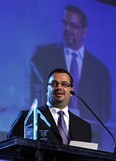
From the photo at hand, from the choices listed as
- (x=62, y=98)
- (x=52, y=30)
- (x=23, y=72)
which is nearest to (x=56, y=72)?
(x=62, y=98)

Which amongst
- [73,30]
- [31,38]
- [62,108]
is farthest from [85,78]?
[62,108]

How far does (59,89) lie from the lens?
2.68 m

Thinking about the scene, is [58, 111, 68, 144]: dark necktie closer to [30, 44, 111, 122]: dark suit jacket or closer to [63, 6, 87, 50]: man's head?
[30, 44, 111, 122]: dark suit jacket

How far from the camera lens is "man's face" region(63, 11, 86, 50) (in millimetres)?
3725

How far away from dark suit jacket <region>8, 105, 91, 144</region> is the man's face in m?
1.12

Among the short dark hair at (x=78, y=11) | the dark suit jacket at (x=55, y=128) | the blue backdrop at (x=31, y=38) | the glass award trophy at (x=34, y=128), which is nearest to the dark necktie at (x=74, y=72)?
the blue backdrop at (x=31, y=38)

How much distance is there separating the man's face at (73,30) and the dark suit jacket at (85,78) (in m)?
0.10

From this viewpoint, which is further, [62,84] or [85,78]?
[85,78]

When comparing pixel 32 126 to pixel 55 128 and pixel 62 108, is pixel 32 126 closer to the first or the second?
pixel 55 128

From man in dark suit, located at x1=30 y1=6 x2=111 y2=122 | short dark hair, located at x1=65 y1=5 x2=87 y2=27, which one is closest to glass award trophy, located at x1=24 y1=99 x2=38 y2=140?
man in dark suit, located at x1=30 y1=6 x2=111 y2=122

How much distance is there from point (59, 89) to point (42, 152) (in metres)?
0.91

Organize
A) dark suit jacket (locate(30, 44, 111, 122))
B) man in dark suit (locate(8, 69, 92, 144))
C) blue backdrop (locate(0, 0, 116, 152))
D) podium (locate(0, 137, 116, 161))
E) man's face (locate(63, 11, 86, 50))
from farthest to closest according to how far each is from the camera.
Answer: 1. man's face (locate(63, 11, 86, 50))
2. dark suit jacket (locate(30, 44, 111, 122))
3. blue backdrop (locate(0, 0, 116, 152))
4. man in dark suit (locate(8, 69, 92, 144))
5. podium (locate(0, 137, 116, 161))

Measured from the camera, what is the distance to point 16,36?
346cm

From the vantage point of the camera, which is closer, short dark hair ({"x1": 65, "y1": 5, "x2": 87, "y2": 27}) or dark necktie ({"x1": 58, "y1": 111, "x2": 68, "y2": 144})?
dark necktie ({"x1": 58, "y1": 111, "x2": 68, "y2": 144})
